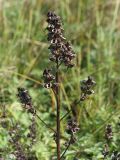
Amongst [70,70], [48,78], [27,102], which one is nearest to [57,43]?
[48,78]

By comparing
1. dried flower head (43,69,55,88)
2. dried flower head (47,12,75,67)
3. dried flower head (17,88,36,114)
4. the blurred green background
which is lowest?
dried flower head (17,88,36,114)

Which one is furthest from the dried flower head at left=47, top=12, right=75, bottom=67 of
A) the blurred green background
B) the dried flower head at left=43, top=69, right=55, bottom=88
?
the blurred green background

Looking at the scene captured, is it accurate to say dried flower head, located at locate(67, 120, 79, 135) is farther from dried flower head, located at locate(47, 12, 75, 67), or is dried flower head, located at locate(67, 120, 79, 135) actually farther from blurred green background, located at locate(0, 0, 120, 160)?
blurred green background, located at locate(0, 0, 120, 160)

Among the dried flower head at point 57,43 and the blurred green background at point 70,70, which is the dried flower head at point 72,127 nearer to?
the dried flower head at point 57,43

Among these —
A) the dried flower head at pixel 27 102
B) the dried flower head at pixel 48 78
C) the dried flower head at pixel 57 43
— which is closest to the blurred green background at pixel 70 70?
the dried flower head at pixel 27 102

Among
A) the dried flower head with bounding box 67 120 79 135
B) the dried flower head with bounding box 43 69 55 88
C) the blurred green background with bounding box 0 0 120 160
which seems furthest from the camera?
the blurred green background with bounding box 0 0 120 160

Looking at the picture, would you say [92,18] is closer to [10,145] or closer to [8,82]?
[8,82]

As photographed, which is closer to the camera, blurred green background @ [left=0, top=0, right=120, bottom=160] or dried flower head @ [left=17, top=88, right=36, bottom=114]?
dried flower head @ [left=17, top=88, right=36, bottom=114]

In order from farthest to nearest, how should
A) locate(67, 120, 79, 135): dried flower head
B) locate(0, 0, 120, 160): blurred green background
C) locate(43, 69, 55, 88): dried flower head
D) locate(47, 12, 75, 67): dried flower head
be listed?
locate(0, 0, 120, 160): blurred green background → locate(67, 120, 79, 135): dried flower head → locate(43, 69, 55, 88): dried flower head → locate(47, 12, 75, 67): dried flower head
